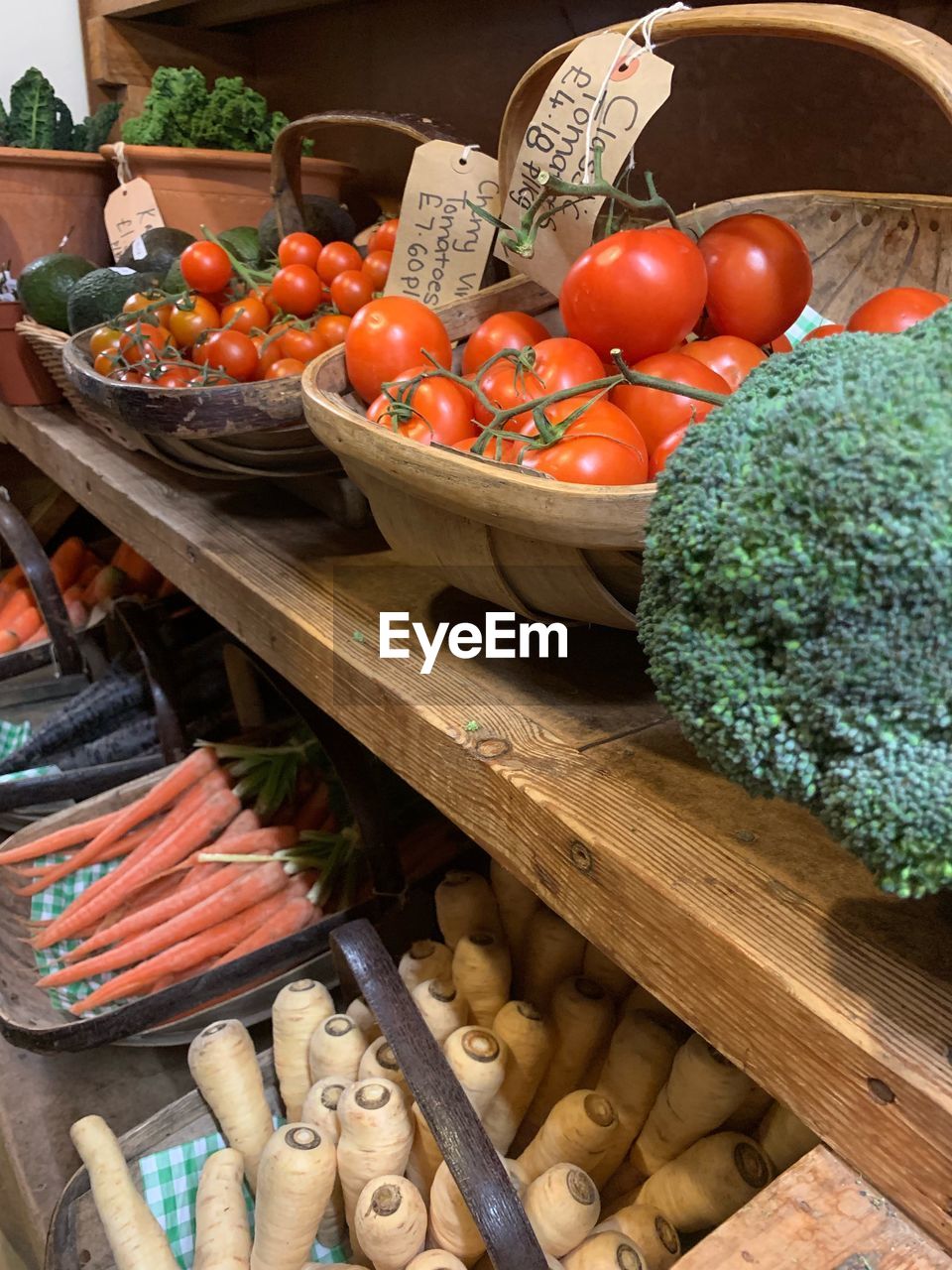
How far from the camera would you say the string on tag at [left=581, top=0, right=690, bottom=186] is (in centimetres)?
57

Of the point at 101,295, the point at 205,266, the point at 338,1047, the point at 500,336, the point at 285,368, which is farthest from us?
the point at 101,295

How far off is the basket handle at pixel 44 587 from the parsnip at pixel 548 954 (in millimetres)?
993

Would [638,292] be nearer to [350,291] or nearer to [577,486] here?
[577,486]

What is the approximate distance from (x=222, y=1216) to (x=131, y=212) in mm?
1426

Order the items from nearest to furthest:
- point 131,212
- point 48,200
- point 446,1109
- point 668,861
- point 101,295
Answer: point 668,861
point 446,1109
point 101,295
point 131,212
point 48,200

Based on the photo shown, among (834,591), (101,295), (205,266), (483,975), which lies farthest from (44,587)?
(834,591)

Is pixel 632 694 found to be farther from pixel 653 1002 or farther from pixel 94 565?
pixel 94 565

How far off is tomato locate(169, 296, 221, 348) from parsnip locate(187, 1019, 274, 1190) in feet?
2.40

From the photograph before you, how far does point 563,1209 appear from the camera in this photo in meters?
0.61

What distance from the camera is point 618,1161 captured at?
712 mm

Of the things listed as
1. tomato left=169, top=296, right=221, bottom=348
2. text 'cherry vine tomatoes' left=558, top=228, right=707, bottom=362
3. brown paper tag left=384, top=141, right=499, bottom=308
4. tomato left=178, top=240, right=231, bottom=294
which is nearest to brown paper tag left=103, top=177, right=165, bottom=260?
tomato left=178, top=240, right=231, bottom=294

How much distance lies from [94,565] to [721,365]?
5.00ft

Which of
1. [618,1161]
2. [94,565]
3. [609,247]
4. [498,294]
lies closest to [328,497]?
[498,294]

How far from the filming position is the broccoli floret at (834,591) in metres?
0.29
